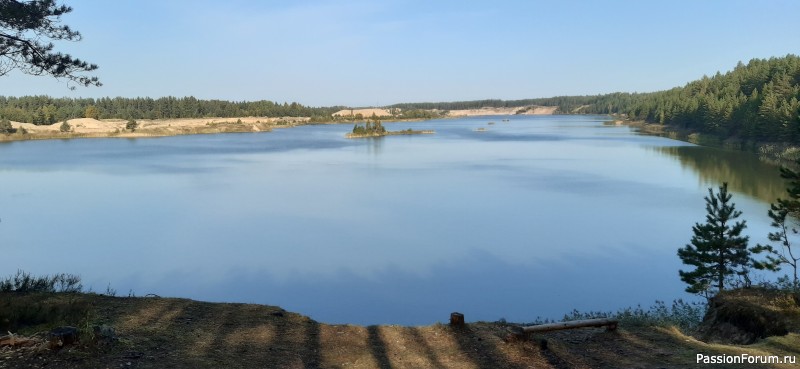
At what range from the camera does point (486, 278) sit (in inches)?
527

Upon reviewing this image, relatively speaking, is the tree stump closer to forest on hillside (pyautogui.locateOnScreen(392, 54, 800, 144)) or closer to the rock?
the rock

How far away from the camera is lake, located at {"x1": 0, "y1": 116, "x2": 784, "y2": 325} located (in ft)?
40.6

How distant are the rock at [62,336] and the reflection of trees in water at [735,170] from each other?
2625 centimetres

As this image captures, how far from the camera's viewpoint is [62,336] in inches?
178

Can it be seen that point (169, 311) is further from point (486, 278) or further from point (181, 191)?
point (181, 191)

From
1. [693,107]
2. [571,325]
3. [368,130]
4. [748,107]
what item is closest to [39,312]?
[571,325]

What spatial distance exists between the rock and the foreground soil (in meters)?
0.05

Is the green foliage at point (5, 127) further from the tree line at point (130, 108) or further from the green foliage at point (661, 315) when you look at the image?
the green foliage at point (661, 315)

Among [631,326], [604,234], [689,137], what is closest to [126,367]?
[631,326]

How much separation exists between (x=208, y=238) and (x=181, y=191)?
11049 millimetres

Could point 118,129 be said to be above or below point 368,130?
above

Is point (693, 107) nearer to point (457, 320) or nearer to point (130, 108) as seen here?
point (457, 320)

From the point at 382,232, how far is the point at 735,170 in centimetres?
2588

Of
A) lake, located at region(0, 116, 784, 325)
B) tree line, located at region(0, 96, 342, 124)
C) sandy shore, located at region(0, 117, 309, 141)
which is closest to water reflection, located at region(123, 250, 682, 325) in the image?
lake, located at region(0, 116, 784, 325)
